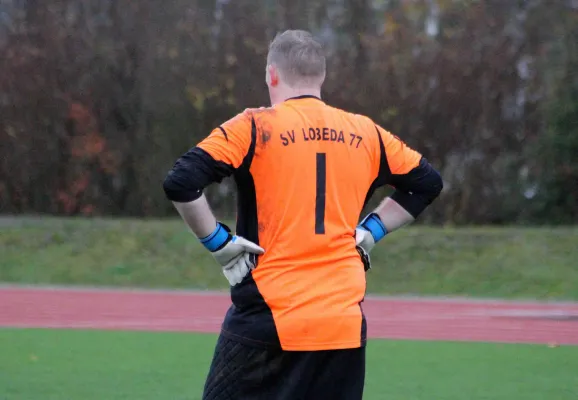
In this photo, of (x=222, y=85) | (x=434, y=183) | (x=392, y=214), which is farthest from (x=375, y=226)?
(x=222, y=85)

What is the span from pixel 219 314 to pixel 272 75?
9368 mm

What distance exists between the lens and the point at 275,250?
3.62 metres

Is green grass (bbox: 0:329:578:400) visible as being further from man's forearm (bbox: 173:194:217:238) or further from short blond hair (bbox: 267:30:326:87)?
short blond hair (bbox: 267:30:326:87)

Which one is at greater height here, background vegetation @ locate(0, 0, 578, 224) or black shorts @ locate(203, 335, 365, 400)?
black shorts @ locate(203, 335, 365, 400)

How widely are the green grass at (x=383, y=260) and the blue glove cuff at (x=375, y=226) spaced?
11.9 metres

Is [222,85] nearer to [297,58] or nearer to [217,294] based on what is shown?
[217,294]

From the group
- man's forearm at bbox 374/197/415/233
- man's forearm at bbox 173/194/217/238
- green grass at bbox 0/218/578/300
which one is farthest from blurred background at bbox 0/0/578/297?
man's forearm at bbox 173/194/217/238

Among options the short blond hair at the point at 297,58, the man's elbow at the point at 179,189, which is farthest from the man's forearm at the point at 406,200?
the man's elbow at the point at 179,189

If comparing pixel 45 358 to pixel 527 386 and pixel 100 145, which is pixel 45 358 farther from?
pixel 100 145

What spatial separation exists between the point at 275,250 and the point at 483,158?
2393 centimetres

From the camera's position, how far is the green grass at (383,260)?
16406 mm

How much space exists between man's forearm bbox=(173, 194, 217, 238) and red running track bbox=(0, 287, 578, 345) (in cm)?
740

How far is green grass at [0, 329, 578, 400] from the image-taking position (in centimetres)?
740

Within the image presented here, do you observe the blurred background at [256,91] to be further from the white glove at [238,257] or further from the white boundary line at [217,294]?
the white glove at [238,257]
